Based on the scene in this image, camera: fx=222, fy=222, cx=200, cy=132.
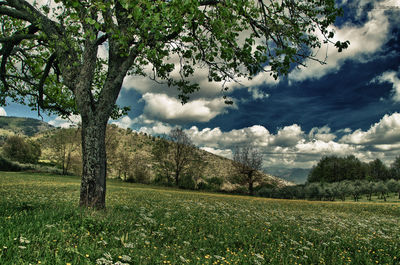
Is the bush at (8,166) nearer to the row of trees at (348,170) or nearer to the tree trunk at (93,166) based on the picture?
the tree trunk at (93,166)

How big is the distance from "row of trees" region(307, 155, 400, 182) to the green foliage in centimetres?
10050

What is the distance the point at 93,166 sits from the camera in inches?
323

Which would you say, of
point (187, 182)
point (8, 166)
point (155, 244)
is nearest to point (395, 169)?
point (187, 182)

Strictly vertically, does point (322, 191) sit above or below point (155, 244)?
below

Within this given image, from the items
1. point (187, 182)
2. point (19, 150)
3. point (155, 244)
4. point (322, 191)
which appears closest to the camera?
point (155, 244)

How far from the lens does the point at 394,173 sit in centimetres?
8931

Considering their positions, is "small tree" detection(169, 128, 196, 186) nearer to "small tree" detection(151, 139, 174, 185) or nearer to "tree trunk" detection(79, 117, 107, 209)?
"small tree" detection(151, 139, 174, 185)

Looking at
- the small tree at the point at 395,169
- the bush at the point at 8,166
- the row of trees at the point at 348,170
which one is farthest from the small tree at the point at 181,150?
the small tree at the point at 395,169

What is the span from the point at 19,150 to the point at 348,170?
4659 inches

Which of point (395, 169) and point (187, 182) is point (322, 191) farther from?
point (395, 169)

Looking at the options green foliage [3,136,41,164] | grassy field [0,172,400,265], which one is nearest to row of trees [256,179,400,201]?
grassy field [0,172,400,265]

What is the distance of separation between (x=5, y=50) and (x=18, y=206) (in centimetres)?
869

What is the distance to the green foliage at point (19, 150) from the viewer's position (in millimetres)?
67438

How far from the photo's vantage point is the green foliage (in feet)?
221
